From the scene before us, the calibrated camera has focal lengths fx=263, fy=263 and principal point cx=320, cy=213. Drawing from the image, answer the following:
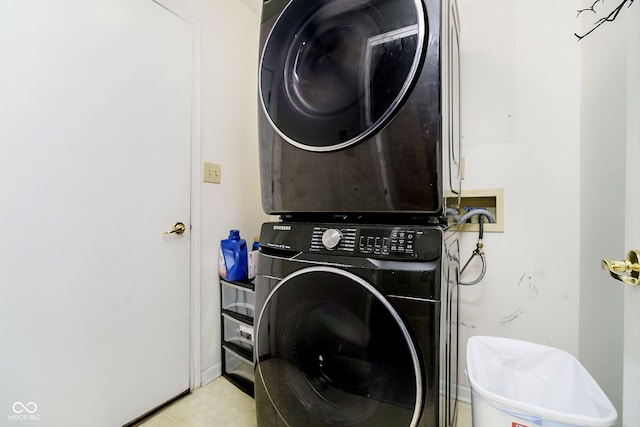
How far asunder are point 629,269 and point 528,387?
23.6 inches

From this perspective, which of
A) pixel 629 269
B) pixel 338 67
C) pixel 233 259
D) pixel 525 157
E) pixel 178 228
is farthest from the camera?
pixel 233 259

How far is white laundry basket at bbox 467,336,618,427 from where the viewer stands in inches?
24.4

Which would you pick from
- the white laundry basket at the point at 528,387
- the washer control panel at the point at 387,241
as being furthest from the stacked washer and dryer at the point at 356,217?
the white laundry basket at the point at 528,387

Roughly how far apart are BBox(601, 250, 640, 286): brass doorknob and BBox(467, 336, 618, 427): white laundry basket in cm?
31

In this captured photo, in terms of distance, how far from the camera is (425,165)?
2.43 feet

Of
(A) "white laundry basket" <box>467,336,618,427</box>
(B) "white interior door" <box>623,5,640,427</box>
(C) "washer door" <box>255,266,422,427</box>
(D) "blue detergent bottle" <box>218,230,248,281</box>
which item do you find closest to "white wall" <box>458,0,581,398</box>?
(A) "white laundry basket" <box>467,336,618,427</box>

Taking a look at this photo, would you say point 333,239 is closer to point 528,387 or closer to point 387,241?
point 387,241

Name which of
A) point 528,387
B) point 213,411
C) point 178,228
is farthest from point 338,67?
point 213,411

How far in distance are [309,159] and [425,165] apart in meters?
0.38

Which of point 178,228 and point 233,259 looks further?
point 233,259

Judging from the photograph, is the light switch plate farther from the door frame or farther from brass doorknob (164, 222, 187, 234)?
brass doorknob (164, 222, 187, 234)

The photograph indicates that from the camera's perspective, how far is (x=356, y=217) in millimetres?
908

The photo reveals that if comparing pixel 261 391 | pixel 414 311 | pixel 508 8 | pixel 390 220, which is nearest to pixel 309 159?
pixel 390 220

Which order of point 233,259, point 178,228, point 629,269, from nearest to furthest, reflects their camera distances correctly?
point 629,269 → point 178,228 → point 233,259
